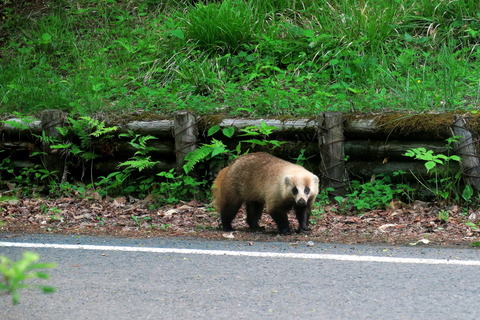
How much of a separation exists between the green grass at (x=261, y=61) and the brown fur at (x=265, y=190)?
208cm

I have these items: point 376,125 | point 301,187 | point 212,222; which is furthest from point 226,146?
point 301,187

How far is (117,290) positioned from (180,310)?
0.64 meters

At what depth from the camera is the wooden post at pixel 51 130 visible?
9367mm

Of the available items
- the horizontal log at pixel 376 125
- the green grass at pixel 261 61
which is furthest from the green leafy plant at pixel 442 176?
the green grass at pixel 261 61

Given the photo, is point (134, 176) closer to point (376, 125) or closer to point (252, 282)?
point (376, 125)

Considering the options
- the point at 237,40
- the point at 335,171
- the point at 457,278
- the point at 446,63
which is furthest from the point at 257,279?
the point at 237,40

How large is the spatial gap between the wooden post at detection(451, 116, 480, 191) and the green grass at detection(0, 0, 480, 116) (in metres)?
0.84

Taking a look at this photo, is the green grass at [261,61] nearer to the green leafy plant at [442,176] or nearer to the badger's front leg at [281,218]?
the green leafy plant at [442,176]

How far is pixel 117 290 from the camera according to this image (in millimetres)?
4484

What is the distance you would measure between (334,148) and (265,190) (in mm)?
1601

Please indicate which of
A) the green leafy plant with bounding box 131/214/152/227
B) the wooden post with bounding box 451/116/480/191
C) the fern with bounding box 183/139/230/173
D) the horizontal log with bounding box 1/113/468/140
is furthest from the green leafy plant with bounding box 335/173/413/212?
the green leafy plant with bounding box 131/214/152/227

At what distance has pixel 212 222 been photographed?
300 inches

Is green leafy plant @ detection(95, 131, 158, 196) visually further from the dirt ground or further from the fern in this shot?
the fern

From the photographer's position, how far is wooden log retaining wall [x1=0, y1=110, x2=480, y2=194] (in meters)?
7.69
